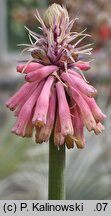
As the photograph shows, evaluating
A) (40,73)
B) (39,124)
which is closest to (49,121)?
(39,124)

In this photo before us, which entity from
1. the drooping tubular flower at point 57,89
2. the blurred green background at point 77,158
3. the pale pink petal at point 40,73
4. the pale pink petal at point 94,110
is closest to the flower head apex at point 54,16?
the drooping tubular flower at point 57,89

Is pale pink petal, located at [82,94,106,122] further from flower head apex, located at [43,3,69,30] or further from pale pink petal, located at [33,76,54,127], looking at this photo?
flower head apex, located at [43,3,69,30]

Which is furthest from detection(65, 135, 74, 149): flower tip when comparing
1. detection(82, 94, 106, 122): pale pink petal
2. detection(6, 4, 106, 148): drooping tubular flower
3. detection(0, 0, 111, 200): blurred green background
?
detection(0, 0, 111, 200): blurred green background

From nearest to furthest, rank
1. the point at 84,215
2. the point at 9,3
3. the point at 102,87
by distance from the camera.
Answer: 1. the point at 84,215
2. the point at 102,87
3. the point at 9,3

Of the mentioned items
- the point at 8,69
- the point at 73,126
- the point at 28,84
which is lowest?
the point at 8,69

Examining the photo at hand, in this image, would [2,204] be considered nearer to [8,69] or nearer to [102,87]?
[102,87]

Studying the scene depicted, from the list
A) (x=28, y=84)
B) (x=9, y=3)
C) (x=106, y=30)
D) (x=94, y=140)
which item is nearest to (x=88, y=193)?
(x=94, y=140)
